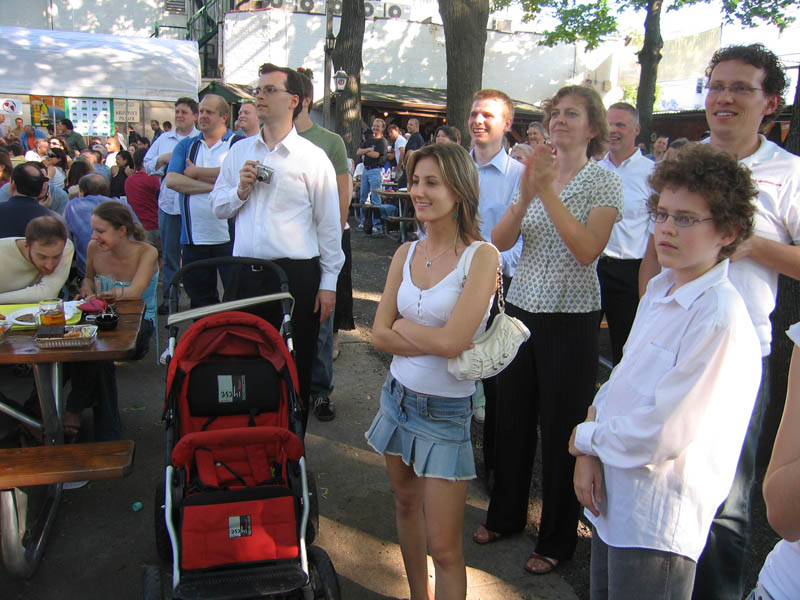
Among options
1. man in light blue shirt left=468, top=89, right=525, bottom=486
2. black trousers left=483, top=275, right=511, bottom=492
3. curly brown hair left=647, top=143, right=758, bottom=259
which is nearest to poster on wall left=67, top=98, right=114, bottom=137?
man in light blue shirt left=468, top=89, right=525, bottom=486

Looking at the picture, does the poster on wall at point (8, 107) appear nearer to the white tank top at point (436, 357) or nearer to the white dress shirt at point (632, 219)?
the white dress shirt at point (632, 219)

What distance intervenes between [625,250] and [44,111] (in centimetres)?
1612

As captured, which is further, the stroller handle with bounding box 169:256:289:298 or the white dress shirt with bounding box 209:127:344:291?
the white dress shirt with bounding box 209:127:344:291

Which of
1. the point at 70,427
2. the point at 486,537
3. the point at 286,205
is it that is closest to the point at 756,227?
the point at 486,537

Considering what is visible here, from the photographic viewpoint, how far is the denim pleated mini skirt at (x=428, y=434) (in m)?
2.23

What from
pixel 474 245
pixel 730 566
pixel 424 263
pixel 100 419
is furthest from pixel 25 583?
pixel 730 566

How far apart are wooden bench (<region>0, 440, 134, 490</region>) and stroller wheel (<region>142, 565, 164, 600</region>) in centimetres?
44

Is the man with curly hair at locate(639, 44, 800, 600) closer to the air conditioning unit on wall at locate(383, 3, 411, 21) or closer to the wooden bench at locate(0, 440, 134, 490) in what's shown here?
the wooden bench at locate(0, 440, 134, 490)

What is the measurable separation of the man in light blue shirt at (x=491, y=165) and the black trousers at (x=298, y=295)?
1046 millimetres

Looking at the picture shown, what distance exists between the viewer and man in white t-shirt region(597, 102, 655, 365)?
14.5 ft

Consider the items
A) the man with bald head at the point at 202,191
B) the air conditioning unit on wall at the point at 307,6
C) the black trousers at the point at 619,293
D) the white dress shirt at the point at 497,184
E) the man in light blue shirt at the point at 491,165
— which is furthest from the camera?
the air conditioning unit on wall at the point at 307,6

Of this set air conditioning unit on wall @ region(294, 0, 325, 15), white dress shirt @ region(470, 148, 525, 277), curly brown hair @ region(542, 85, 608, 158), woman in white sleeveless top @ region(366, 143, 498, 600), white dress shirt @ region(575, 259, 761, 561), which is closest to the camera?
white dress shirt @ region(575, 259, 761, 561)

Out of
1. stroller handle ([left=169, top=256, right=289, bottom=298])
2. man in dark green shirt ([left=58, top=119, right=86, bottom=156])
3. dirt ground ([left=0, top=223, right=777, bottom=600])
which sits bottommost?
dirt ground ([left=0, top=223, right=777, bottom=600])

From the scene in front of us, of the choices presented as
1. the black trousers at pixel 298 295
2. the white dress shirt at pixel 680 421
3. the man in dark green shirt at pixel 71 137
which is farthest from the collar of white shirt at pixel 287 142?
the man in dark green shirt at pixel 71 137
